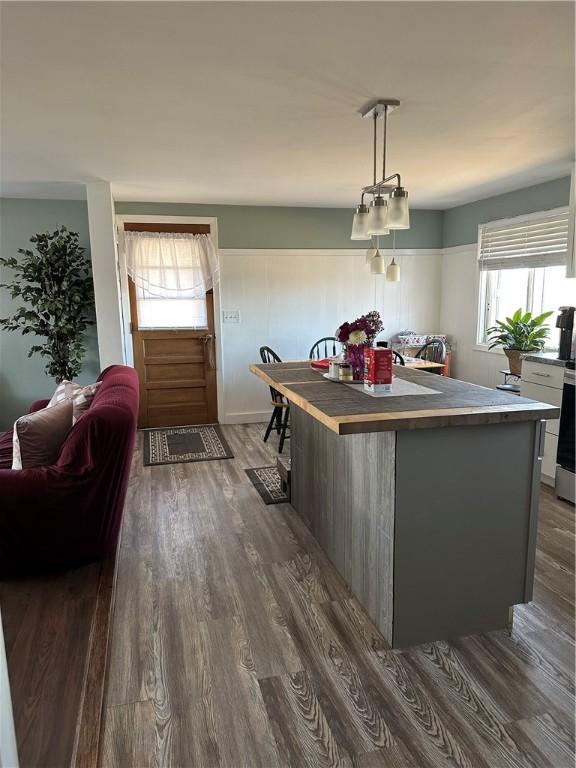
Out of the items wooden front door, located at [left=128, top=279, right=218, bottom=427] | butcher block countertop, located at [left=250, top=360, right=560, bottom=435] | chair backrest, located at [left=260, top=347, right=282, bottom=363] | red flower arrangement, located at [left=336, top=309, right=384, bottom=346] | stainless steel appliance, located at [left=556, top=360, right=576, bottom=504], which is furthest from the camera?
wooden front door, located at [left=128, top=279, right=218, bottom=427]

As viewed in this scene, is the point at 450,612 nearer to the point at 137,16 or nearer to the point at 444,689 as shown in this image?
the point at 444,689

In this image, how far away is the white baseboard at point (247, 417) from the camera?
565 centimetres

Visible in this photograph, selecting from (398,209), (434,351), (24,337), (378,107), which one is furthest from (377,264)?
(24,337)

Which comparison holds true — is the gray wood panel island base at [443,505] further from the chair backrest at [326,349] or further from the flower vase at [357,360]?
the chair backrest at [326,349]

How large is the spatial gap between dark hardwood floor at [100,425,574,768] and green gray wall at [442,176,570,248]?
2.82 metres

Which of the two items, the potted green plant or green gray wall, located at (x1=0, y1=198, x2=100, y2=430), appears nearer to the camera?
the potted green plant

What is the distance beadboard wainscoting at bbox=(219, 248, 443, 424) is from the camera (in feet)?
18.0

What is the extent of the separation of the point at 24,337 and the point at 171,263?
158 cm

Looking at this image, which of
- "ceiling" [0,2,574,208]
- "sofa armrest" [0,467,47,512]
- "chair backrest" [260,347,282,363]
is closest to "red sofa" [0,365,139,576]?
"sofa armrest" [0,467,47,512]

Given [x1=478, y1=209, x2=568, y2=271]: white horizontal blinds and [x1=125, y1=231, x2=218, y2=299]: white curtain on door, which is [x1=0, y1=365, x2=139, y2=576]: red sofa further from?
[x1=478, y1=209, x2=568, y2=271]: white horizontal blinds

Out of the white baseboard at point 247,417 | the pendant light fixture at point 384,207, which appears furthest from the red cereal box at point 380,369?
the white baseboard at point 247,417

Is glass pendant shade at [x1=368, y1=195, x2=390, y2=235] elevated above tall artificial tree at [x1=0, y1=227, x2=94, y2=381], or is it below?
above

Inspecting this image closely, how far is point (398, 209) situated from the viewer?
96.3 inches

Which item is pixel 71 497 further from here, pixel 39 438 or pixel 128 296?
pixel 128 296
